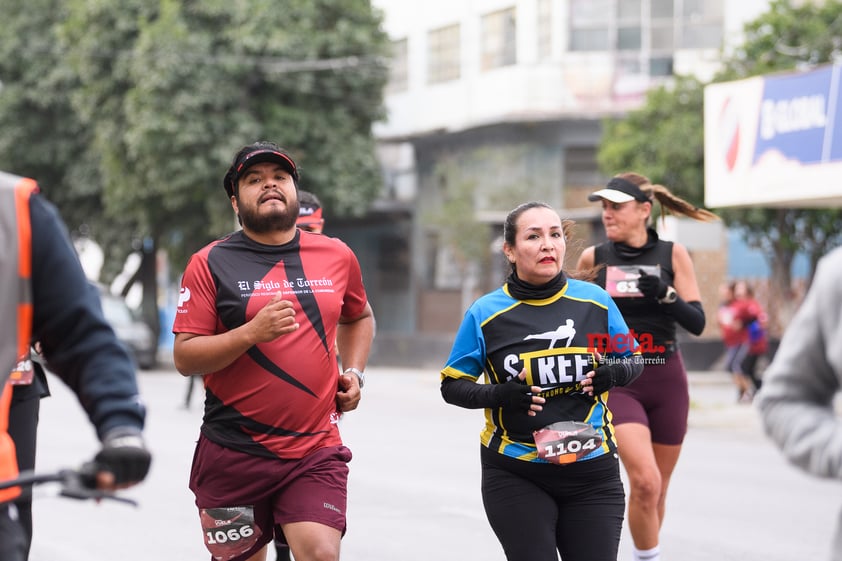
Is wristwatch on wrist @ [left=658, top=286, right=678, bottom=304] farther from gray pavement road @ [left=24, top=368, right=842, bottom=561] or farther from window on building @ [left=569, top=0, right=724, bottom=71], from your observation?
window on building @ [left=569, top=0, right=724, bottom=71]

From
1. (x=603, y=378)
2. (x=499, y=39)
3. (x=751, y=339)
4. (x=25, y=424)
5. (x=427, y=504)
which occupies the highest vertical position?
(x=499, y=39)

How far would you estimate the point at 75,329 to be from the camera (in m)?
3.21

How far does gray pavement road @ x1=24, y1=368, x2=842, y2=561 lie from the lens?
8.38 metres

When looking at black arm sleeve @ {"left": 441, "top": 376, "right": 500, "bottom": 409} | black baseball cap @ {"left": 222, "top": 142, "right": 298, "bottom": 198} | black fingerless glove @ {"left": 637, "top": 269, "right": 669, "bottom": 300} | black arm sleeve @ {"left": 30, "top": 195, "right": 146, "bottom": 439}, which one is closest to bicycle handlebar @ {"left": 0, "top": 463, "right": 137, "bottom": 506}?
black arm sleeve @ {"left": 30, "top": 195, "right": 146, "bottom": 439}

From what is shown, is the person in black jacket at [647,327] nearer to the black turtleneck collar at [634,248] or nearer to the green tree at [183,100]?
the black turtleneck collar at [634,248]

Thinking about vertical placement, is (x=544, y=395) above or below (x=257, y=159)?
below

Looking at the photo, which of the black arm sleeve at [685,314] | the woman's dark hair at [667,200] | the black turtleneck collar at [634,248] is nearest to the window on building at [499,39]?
the woman's dark hair at [667,200]

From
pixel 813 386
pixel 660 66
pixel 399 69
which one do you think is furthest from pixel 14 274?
pixel 399 69

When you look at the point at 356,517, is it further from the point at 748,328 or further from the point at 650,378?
the point at 748,328

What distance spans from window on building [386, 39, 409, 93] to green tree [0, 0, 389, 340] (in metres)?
4.16

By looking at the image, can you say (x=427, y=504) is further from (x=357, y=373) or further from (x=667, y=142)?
(x=667, y=142)

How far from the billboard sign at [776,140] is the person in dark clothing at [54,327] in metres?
14.6

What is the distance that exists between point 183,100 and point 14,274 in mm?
27066

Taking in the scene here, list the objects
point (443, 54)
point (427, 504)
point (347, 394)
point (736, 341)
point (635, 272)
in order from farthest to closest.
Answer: point (443, 54) < point (736, 341) < point (427, 504) < point (635, 272) < point (347, 394)
